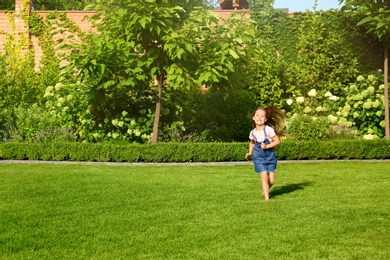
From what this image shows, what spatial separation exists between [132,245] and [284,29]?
49.0 ft

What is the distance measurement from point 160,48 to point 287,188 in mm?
5968

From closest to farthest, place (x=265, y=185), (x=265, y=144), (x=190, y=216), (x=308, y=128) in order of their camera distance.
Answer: (x=190, y=216)
(x=265, y=185)
(x=265, y=144)
(x=308, y=128)

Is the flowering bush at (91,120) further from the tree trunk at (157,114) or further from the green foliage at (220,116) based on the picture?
the green foliage at (220,116)

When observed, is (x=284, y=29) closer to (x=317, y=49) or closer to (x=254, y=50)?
(x=317, y=49)

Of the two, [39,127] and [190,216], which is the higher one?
[39,127]

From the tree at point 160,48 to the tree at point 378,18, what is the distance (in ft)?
9.83

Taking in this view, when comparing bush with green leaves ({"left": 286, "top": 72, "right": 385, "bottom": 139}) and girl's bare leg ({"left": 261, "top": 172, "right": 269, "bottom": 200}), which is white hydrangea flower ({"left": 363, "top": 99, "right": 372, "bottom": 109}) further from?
girl's bare leg ({"left": 261, "top": 172, "right": 269, "bottom": 200})

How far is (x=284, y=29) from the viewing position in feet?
61.9

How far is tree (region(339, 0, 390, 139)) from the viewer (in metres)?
13.9

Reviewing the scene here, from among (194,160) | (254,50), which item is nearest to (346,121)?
(254,50)

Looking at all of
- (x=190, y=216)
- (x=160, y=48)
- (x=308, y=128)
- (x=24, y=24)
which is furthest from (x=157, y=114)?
(x=24, y=24)

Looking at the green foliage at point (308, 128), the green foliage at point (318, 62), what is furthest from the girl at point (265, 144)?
the green foliage at point (318, 62)

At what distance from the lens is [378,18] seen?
13883 mm

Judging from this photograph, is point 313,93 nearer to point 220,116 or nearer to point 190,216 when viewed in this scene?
point 220,116
